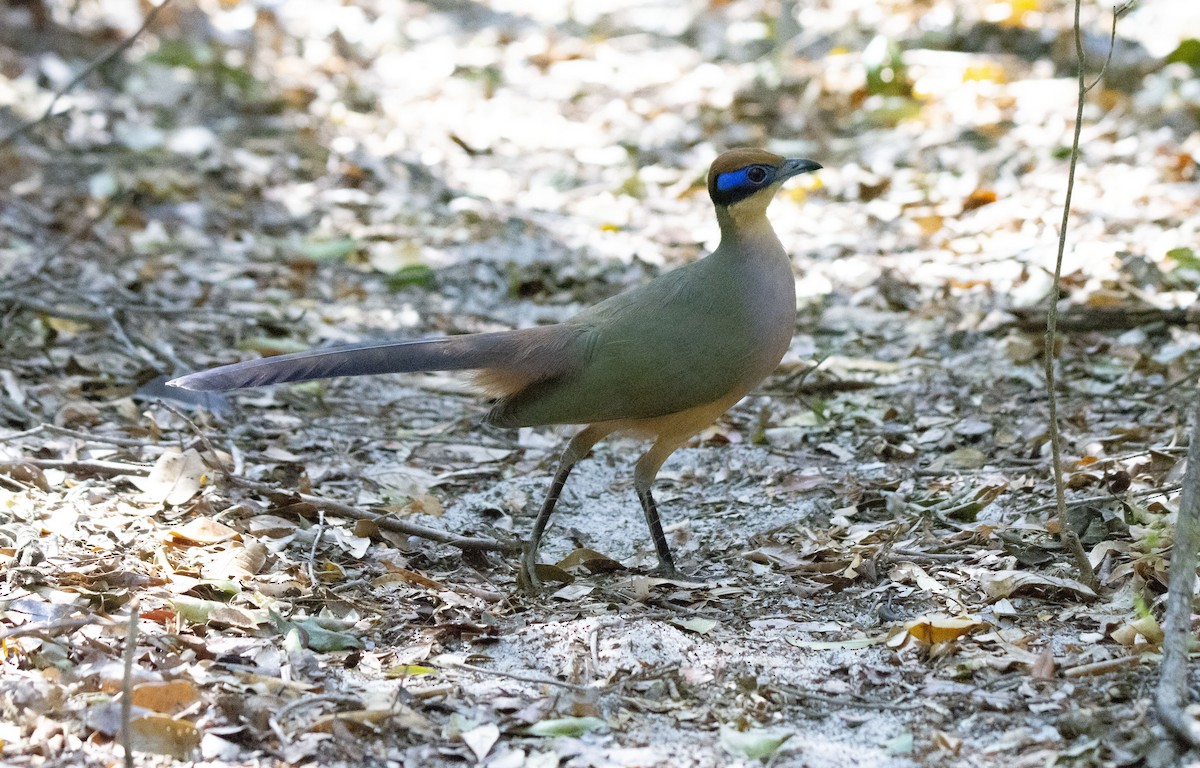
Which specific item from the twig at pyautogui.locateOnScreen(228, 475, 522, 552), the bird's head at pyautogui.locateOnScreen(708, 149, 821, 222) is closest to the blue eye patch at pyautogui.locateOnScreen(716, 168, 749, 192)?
the bird's head at pyautogui.locateOnScreen(708, 149, 821, 222)

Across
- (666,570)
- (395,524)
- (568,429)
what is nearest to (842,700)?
(666,570)

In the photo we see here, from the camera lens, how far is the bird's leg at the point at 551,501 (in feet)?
13.0

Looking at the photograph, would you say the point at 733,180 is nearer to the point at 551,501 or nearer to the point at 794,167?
the point at 794,167

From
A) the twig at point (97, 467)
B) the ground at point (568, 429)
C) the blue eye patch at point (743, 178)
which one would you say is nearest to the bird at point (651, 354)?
the blue eye patch at point (743, 178)

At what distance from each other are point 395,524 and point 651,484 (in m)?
0.83

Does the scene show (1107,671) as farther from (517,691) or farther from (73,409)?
(73,409)

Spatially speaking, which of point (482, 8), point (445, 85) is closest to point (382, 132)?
point (445, 85)

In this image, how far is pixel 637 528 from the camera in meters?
4.63

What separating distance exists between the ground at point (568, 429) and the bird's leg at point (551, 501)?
0.20 ft

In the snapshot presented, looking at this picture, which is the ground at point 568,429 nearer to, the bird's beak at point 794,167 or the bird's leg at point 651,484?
the bird's leg at point 651,484

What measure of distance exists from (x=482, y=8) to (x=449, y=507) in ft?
29.6

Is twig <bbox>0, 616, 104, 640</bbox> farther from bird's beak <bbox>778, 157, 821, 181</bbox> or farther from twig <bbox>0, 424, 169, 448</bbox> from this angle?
bird's beak <bbox>778, 157, 821, 181</bbox>

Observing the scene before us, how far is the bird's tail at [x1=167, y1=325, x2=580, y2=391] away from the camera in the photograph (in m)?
3.72

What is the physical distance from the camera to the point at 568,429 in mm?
5648
